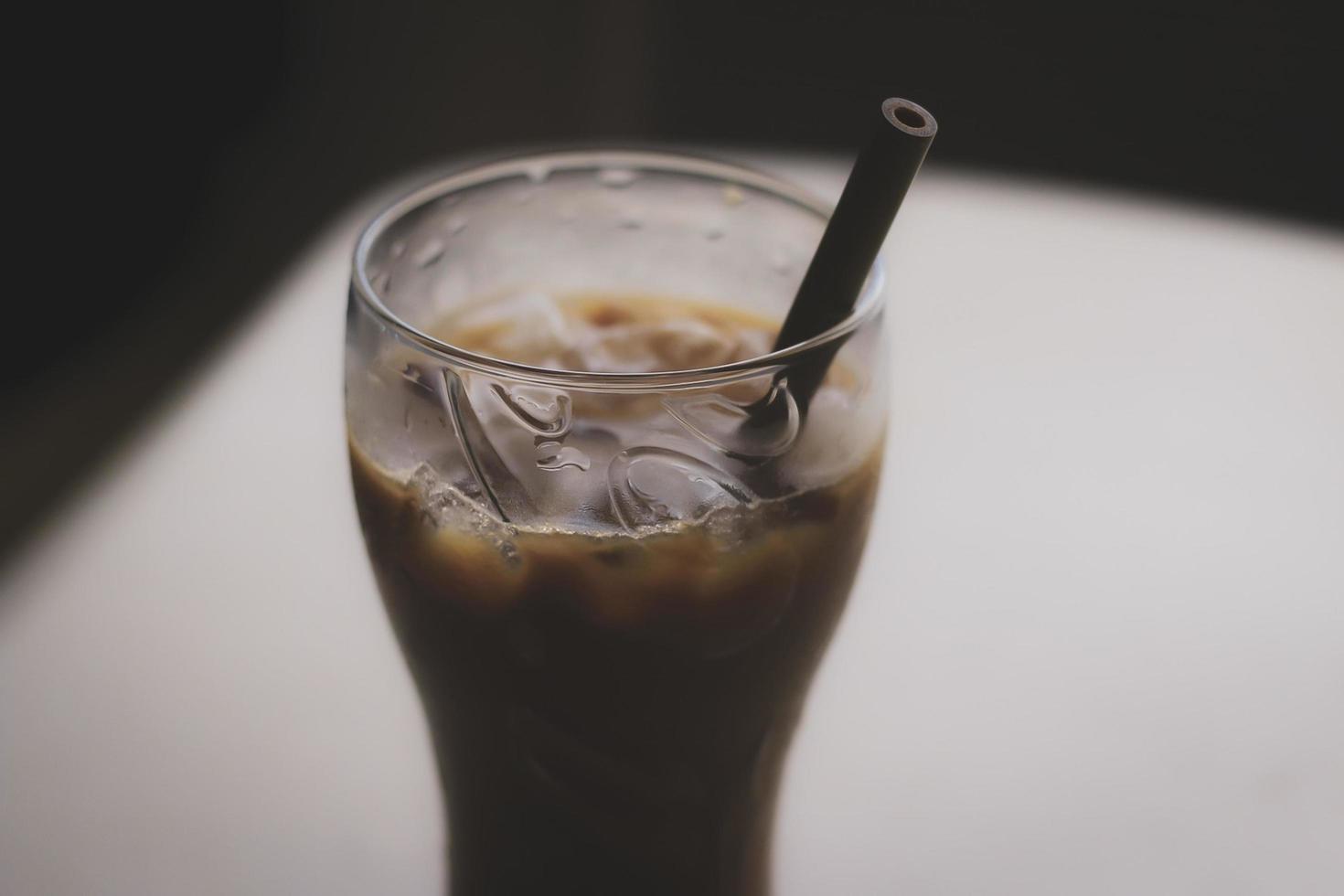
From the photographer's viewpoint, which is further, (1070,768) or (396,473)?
(1070,768)

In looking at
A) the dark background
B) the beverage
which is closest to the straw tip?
Result: the beverage

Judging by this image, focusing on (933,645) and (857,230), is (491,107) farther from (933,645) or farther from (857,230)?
(857,230)

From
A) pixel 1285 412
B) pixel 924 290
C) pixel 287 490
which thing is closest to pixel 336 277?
pixel 287 490

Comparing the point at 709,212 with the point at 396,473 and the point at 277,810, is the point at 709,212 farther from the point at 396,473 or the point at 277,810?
the point at 277,810

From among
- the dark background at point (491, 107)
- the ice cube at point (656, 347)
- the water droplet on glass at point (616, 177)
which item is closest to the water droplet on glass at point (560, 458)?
the ice cube at point (656, 347)

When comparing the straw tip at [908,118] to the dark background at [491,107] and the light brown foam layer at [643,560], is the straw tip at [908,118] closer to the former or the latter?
the light brown foam layer at [643,560]

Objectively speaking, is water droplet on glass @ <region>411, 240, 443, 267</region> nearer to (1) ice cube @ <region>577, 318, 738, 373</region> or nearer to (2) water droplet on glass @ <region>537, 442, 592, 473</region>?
(1) ice cube @ <region>577, 318, 738, 373</region>
